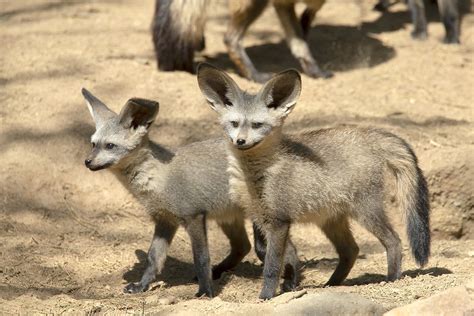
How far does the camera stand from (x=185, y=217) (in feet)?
20.3

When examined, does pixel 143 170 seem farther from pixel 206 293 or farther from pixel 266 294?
pixel 266 294

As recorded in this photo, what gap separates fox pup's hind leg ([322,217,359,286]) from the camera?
632cm

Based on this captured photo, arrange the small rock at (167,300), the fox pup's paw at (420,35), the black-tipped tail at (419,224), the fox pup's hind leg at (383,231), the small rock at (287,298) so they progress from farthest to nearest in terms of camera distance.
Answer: the fox pup's paw at (420,35), the black-tipped tail at (419,224), the fox pup's hind leg at (383,231), the small rock at (167,300), the small rock at (287,298)

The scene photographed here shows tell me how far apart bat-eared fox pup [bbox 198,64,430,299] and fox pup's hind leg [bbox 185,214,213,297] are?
42 centimetres

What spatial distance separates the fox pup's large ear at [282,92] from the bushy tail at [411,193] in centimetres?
77

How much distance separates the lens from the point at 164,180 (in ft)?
20.5

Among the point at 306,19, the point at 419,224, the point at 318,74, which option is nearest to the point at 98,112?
the point at 419,224

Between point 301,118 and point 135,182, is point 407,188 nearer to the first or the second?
point 135,182

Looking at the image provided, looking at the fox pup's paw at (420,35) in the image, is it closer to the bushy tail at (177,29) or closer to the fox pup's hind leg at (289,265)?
the bushy tail at (177,29)

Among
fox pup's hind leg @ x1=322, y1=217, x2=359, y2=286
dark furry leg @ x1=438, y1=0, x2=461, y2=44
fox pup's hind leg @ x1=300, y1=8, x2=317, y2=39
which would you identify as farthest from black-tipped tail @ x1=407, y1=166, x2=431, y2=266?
dark furry leg @ x1=438, y1=0, x2=461, y2=44

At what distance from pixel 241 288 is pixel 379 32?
5782mm

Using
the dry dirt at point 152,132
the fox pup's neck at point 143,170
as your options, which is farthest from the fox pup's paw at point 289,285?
the fox pup's neck at point 143,170

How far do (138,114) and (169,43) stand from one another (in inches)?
122

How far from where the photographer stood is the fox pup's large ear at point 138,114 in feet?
20.2
